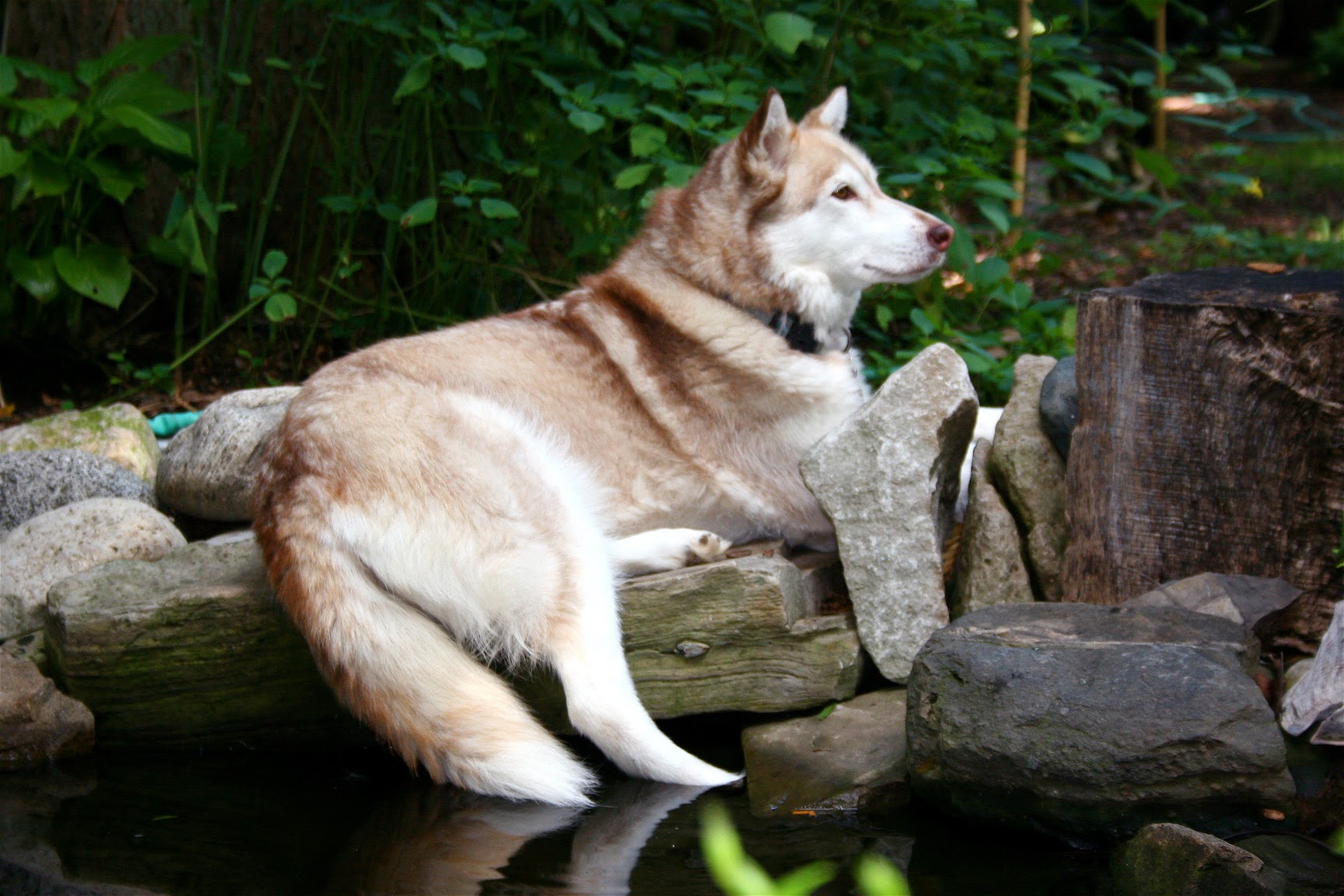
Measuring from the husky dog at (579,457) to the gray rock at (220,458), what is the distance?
0.96 metres

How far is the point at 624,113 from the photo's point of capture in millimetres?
4191

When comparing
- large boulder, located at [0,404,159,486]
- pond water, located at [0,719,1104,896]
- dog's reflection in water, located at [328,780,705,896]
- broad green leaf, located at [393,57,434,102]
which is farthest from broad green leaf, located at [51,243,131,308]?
dog's reflection in water, located at [328,780,705,896]

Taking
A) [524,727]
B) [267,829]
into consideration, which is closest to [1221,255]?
[524,727]

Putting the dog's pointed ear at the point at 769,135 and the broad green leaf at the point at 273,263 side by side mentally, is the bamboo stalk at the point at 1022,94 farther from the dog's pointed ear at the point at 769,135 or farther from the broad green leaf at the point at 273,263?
the broad green leaf at the point at 273,263

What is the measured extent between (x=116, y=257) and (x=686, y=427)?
112 inches

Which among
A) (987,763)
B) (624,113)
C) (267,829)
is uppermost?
(624,113)

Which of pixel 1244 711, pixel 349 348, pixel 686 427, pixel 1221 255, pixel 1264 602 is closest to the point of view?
pixel 1244 711

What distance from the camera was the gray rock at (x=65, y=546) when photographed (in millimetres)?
3344

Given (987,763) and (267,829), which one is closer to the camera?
(987,763)

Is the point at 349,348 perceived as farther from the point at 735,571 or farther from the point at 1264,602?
the point at 1264,602

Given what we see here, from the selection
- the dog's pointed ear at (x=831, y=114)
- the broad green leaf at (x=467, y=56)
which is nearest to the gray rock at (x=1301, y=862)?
the dog's pointed ear at (x=831, y=114)

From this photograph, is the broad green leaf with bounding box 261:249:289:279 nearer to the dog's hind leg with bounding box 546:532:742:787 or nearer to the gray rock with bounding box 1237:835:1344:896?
the dog's hind leg with bounding box 546:532:742:787

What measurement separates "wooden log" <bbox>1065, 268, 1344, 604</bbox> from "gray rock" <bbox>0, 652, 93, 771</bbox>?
2.55m

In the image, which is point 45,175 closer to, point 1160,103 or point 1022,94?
point 1022,94
